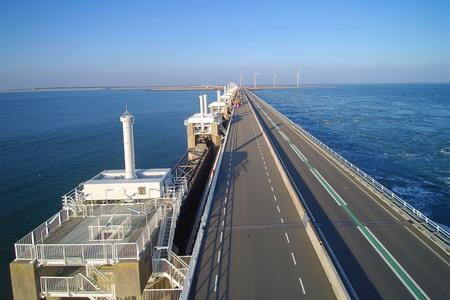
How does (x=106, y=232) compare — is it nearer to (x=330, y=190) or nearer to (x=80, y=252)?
(x=80, y=252)

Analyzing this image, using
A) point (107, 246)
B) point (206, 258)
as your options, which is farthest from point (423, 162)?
point (107, 246)

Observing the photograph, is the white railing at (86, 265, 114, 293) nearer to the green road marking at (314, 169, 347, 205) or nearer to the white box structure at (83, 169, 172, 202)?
the white box structure at (83, 169, 172, 202)

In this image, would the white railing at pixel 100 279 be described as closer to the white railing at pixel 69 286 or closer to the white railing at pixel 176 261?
the white railing at pixel 69 286

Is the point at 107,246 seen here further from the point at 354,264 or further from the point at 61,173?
the point at 61,173

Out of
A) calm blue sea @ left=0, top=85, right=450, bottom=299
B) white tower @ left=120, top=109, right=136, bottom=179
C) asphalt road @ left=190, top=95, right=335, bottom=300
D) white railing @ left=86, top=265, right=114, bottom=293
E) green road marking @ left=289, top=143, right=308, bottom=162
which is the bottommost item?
calm blue sea @ left=0, top=85, right=450, bottom=299

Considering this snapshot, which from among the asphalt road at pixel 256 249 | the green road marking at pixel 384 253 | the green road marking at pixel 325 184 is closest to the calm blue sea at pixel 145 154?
the green road marking at pixel 325 184

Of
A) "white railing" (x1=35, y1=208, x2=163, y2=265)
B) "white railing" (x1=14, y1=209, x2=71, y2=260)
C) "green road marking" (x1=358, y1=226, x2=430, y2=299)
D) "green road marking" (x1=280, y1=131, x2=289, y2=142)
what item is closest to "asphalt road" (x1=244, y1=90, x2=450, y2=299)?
"green road marking" (x1=358, y1=226, x2=430, y2=299)
